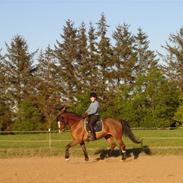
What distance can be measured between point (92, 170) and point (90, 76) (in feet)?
146

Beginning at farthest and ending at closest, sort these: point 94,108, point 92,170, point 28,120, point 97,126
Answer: point 28,120 → point 97,126 → point 94,108 → point 92,170

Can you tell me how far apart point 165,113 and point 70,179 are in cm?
3954

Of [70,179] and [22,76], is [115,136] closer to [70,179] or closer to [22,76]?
[70,179]

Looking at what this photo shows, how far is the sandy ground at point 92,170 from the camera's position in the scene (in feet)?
43.8

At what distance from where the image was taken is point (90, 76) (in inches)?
2351

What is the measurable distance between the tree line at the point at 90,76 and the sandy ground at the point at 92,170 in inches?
1325

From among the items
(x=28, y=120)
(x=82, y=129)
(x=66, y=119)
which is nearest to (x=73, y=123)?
(x=66, y=119)

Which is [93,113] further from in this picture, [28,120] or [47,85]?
[47,85]

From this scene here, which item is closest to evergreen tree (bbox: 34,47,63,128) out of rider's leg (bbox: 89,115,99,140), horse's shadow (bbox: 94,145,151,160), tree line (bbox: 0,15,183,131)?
tree line (bbox: 0,15,183,131)

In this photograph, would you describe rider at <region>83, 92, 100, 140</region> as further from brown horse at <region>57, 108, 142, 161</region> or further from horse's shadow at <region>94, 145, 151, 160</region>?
horse's shadow at <region>94, 145, 151, 160</region>

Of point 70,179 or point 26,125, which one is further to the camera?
point 26,125

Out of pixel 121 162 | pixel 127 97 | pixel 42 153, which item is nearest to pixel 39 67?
pixel 127 97

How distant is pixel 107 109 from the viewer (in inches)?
2051

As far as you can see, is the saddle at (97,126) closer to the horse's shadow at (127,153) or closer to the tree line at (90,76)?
the horse's shadow at (127,153)
